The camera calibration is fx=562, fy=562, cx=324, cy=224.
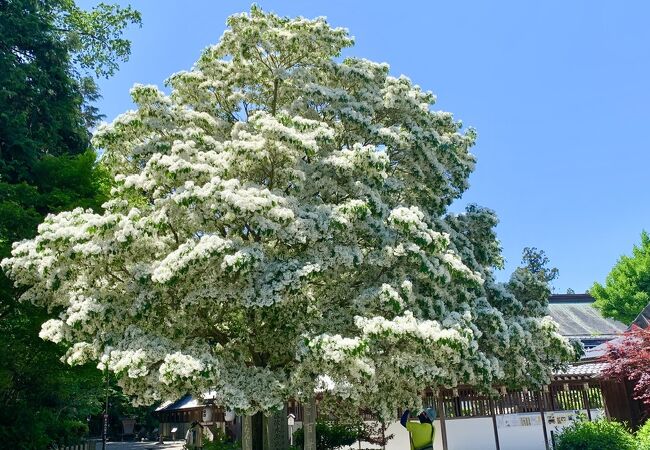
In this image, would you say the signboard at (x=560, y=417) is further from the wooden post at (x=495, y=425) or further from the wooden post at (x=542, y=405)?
the wooden post at (x=495, y=425)

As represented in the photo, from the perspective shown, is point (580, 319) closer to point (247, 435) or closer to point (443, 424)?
point (443, 424)

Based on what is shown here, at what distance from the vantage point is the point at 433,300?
43.0ft

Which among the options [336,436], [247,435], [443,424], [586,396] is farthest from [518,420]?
[247,435]

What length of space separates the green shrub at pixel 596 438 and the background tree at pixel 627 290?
37.5 meters

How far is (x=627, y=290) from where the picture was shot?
5134cm

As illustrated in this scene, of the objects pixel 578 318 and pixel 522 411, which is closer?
pixel 522 411

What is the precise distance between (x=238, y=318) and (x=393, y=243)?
176 inches

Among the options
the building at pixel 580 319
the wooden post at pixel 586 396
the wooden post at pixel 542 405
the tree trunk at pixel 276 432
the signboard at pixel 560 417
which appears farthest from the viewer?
the building at pixel 580 319

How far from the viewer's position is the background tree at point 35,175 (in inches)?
626

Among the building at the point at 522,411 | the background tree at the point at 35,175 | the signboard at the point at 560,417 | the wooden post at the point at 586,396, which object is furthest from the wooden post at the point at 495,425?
the background tree at the point at 35,175

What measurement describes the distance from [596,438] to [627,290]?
4104 cm

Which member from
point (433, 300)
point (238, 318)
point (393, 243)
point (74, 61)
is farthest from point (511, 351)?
point (74, 61)

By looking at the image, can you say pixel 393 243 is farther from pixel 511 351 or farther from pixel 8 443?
pixel 8 443

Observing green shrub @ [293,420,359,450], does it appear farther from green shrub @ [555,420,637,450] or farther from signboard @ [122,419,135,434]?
signboard @ [122,419,135,434]
